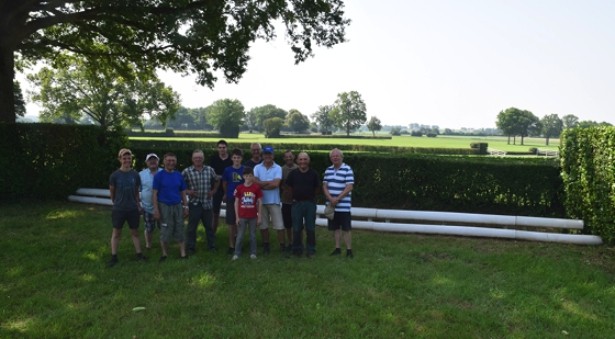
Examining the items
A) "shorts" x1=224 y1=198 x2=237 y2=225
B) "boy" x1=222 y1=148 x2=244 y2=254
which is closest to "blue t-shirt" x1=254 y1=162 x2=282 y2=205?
"boy" x1=222 y1=148 x2=244 y2=254

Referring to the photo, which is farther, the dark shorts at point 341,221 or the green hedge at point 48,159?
the green hedge at point 48,159

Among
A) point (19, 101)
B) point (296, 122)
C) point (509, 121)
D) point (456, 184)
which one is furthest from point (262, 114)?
point (456, 184)

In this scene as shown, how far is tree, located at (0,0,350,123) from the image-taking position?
12.1 meters

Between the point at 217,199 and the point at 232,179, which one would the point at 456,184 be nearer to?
the point at 232,179

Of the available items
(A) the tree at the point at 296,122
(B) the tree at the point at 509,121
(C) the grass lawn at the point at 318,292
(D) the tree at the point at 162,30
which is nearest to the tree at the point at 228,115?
(A) the tree at the point at 296,122

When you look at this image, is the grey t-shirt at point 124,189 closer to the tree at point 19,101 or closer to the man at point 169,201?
the man at point 169,201

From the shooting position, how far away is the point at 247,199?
22.0 feet

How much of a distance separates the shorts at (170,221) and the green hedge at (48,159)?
6033mm

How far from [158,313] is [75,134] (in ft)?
27.8

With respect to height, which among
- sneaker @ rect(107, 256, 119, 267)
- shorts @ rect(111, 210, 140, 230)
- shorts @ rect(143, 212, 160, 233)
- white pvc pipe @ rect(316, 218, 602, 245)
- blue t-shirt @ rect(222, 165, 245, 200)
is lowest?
sneaker @ rect(107, 256, 119, 267)

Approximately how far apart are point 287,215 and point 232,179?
116 cm

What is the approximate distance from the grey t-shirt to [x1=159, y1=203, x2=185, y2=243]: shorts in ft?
1.50

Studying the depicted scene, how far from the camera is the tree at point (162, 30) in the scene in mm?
12141

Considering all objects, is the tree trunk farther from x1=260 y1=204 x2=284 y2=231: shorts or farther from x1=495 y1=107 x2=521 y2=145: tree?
x1=495 y1=107 x2=521 y2=145: tree
